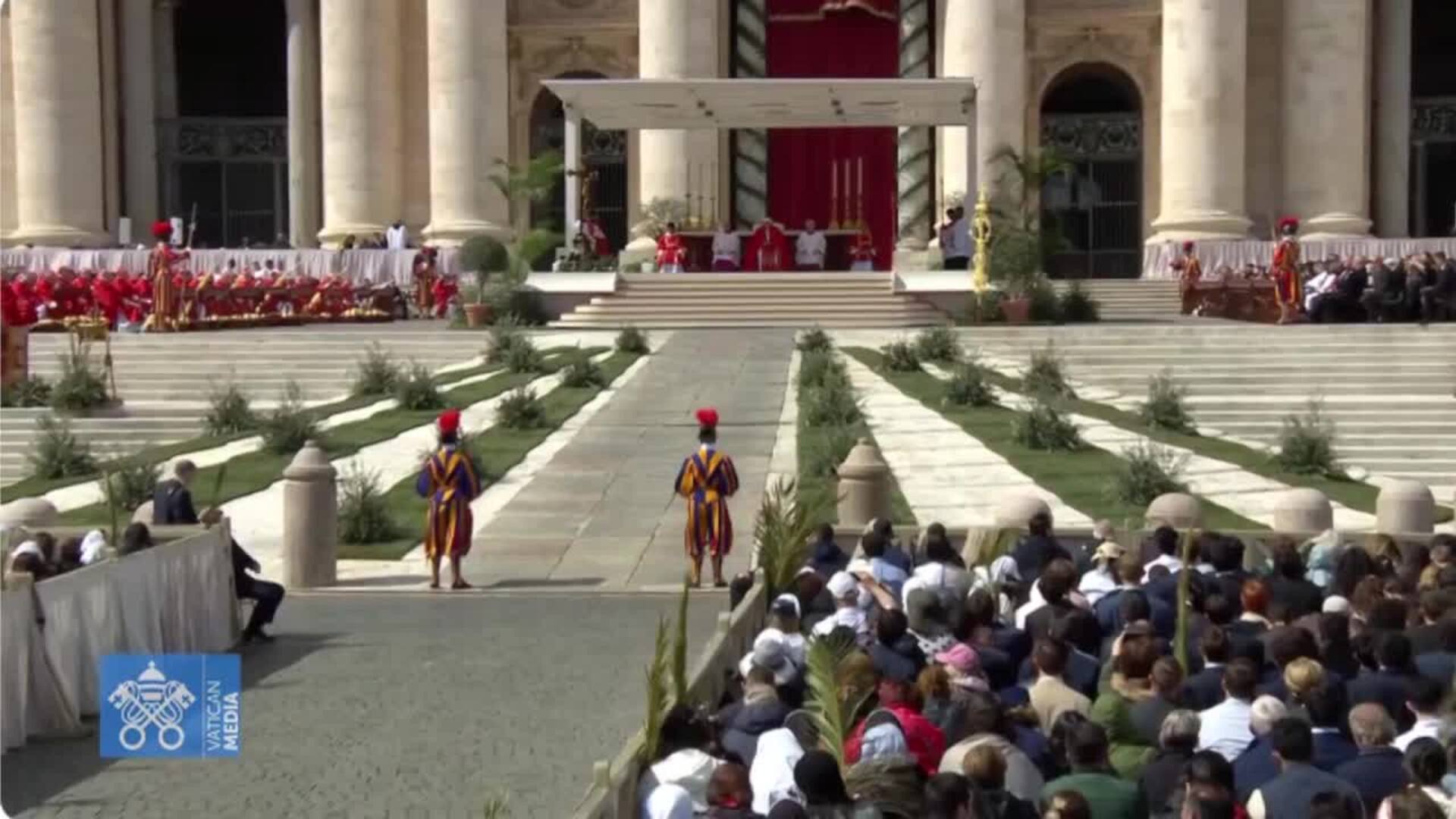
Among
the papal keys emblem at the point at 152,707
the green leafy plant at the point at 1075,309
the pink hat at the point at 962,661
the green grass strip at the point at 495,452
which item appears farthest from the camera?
the green leafy plant at the point at 1075,309

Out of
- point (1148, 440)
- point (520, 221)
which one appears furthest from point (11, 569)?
point (520, 221)

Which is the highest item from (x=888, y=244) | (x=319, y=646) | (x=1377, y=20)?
(x=1377, y=20)

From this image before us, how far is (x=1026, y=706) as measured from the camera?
31.0 feet

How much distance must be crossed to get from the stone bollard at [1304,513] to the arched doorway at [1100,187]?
32.0 meters

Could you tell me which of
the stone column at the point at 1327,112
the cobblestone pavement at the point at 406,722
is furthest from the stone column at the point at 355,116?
the cobblestone pavement at the point at 406,722

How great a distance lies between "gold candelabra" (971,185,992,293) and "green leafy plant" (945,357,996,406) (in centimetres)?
977

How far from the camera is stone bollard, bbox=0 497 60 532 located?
1727 cm

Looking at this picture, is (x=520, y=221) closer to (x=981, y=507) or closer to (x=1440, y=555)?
(x=981, y=507)

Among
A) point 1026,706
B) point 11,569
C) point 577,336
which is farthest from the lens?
point 577,336

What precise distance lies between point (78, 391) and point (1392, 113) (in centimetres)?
3228

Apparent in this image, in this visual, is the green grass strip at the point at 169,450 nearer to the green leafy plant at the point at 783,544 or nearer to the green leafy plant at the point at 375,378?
the green leafy plant at the point at 375,378

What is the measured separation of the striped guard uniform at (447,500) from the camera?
17734 mm

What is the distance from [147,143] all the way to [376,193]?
8.51m

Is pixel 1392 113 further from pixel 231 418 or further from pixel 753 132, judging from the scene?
pixel 231 418
